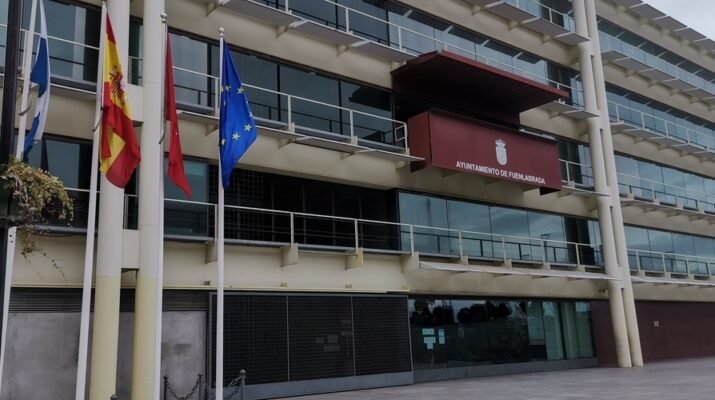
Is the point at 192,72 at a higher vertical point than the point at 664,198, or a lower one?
higher

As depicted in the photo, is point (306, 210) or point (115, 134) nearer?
point (115, 134)

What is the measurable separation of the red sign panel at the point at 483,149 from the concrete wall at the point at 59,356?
10.4m

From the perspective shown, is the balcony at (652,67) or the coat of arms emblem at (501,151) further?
the balcony at (652,67)

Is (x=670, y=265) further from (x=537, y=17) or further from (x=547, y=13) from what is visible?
(x=537, y=17)

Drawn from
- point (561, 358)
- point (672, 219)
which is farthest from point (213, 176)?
point (672, 219)

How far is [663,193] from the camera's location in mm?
36312

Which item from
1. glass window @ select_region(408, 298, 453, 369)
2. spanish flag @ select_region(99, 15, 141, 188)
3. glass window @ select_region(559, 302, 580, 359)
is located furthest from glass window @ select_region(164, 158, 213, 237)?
glass window @ select_region(559, 302, 580, 359)

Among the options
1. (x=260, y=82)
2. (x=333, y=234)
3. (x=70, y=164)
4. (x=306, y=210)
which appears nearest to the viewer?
(x=70, y=164)

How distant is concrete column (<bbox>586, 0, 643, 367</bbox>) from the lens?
28.9m

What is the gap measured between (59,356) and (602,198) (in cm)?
2325

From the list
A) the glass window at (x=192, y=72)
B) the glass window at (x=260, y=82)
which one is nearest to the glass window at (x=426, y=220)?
the glass window at (x=260, y=82)

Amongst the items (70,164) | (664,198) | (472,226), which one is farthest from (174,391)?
(664,198)

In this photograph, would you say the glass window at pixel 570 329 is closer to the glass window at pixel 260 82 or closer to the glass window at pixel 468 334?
the glass window at pixel 468 334

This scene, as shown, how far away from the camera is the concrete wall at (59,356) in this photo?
47.4ft
